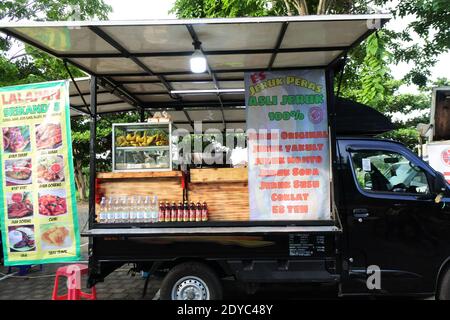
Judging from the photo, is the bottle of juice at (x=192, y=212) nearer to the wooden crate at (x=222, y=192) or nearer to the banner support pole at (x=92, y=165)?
the wooden crate at (x=222, y=192)

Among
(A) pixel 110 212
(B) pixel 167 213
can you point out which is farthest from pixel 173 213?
(A) pixel 110 212

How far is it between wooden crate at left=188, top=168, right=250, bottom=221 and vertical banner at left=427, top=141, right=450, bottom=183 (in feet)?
18.5

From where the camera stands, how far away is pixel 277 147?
485 centimetres

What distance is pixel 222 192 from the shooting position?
482 centimetres

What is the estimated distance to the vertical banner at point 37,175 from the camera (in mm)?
4719

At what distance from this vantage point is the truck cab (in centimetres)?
459

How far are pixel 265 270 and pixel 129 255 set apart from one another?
4.84 ft

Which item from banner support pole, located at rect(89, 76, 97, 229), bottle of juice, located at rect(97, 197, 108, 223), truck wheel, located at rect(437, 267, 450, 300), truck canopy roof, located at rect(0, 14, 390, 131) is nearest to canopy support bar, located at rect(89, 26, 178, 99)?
truck canopy roof, located at rect(0, 14, 390, 131)

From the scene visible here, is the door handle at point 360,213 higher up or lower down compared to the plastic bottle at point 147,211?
lower down

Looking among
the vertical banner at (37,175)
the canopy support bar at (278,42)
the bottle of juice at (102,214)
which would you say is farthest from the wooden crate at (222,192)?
the vertical banner at (37,175)

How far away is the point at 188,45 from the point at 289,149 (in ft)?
5.29

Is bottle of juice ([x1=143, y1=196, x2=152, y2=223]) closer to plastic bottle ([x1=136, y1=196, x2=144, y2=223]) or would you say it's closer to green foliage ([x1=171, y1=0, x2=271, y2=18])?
plastic bottle ([x1=136, y1=196, x2=144, y2=223])

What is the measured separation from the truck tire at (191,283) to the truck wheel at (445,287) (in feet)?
7.85
